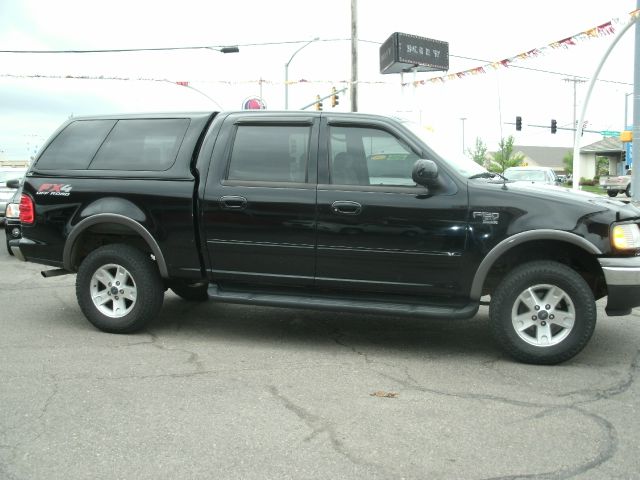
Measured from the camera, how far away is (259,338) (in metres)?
5.73

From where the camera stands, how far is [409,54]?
30891 millimetres

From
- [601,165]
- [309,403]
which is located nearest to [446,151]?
[309,403]

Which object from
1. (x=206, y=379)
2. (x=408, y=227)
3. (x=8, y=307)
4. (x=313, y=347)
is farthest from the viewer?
(x=8, y=307)

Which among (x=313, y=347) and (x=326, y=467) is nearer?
(x=326, y=467)

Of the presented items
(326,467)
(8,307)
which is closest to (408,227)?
(326,467)

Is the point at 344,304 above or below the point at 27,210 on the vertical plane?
below

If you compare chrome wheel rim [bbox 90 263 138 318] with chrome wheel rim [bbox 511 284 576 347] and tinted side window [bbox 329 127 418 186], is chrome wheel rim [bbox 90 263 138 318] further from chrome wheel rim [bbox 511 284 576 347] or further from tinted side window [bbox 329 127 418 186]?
chrome wheel rim [bbox 511 284 576 347]

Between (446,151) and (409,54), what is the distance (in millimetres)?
26913

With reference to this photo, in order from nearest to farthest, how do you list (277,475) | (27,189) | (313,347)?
(277,475)
(313,347)
(27,189)

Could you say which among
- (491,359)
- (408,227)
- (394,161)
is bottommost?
Result: (491,359)

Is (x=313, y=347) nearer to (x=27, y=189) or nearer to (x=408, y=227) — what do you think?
(x=408, y=227)

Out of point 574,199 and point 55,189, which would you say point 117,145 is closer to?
point 55,189

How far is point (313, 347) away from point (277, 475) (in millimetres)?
2324

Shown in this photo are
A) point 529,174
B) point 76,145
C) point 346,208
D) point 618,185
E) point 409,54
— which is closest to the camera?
point 346,208
